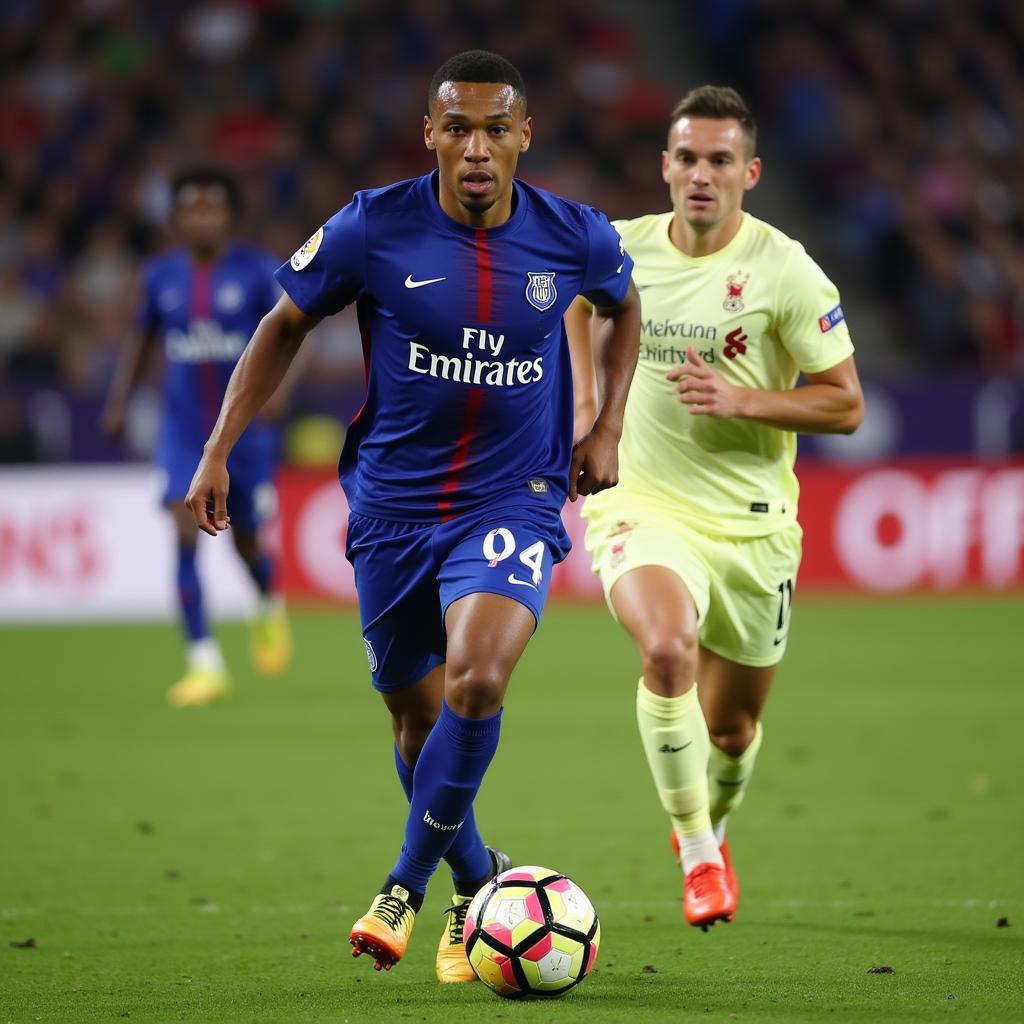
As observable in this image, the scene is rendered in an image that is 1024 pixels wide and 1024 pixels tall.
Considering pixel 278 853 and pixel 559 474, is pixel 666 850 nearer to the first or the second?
pixel 278 853

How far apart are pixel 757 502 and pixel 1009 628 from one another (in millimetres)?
8582

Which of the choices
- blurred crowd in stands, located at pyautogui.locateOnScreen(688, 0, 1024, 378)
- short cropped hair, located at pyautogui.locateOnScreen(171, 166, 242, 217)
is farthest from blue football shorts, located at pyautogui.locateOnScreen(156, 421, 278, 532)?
blurred crowd in stands, located at pyautogui.locateOnScreen(688, 0, 1024, 378)

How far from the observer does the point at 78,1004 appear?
4453 mm

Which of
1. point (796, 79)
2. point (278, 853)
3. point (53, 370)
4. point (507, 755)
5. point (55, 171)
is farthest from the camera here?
point (796, 79)

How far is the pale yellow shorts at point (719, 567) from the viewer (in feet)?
18.0

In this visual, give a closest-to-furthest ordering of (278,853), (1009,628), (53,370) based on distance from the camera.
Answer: (278,853)
(1009,628)
(53,370)

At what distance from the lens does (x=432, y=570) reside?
480 cm

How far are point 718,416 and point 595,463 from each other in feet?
1.74

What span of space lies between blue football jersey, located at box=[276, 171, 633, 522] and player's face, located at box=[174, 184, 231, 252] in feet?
17.0

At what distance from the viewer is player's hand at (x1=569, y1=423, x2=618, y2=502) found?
4.96m

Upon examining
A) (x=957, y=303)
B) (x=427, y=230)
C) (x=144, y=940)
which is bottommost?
(x=144, y=940)

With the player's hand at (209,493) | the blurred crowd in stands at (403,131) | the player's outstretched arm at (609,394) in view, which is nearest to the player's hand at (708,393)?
the player's outstretched arm at (609,394)

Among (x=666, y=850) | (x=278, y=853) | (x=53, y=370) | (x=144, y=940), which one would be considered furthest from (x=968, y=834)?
(x=53, y=370)

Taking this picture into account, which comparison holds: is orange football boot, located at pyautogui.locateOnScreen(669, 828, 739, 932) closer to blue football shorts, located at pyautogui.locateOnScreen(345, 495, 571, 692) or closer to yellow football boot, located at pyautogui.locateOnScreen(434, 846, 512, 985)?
yellow football boot, located at pyautogui.locateOnScreen(434, 846, 512, 985)
